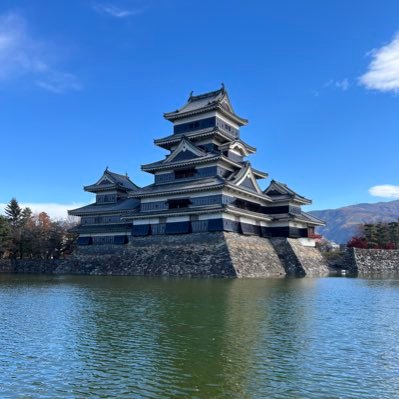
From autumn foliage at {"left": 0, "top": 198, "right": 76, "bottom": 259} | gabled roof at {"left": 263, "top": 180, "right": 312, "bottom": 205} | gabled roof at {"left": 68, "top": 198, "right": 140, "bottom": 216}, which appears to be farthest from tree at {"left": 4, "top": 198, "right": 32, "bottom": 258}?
gabled roof at {"left": 263, "top": 180, "right": 312, "bottom": 205}

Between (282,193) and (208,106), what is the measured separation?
12.8 m

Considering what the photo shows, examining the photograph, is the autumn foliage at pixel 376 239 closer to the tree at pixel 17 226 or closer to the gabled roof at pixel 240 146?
the gabled roof at pixel 240 146

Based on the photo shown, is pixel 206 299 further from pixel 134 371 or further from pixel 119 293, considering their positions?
pixel 134 371

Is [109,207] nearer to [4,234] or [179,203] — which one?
[179,203]

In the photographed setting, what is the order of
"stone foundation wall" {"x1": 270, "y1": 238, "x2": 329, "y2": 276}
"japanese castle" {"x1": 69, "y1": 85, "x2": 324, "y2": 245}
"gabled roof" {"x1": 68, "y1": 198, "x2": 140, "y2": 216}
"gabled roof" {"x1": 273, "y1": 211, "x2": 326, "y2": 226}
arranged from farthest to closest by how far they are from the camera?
"gabled roof" {"x1": 68, "y1": 198, "x2": 140, "y2": 216} → "gabled roof" {"x1": 273, "y1": 211, "x2": 326, "y2": 226} → "stone foundation wall" {"x1": 270, "y1": 238, "x2": 329, "y2": 276} → "japanese castle" {"x1": 69, "y1": 85, "x2": 324, "y2": 245}

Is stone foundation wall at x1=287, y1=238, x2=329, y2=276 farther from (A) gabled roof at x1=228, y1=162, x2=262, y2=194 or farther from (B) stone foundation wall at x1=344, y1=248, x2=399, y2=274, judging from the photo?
Result: (A) gabled roof at x1=228, y1=162, x2=262, y2=194

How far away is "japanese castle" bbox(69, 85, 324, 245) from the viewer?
38969 millimetres

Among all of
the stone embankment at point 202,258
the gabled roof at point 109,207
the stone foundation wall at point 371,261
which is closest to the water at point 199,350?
the stone embankment at point 202,258

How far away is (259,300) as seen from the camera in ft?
62.0

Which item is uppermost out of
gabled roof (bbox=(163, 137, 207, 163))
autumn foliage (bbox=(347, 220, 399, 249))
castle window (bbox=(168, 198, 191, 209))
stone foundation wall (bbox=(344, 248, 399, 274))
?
gabled roof (bbox=(163, 137, 207, 163))

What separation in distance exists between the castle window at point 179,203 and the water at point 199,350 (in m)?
23.0

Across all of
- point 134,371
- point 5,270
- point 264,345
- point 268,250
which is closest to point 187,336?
point 264,345

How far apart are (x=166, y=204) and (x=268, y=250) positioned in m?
11.6

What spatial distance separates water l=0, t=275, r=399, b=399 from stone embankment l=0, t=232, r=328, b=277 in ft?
55.8
